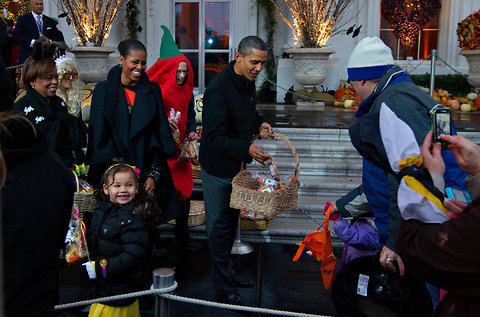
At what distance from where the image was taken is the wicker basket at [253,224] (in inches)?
214

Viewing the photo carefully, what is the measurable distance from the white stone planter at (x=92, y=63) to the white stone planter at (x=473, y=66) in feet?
26.2

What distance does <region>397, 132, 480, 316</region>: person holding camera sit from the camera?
166 cm

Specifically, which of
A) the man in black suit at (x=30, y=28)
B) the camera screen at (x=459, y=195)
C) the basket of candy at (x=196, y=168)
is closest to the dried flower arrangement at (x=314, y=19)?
the man in black suit at (x=30, y=28)

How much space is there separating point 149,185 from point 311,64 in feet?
30.3

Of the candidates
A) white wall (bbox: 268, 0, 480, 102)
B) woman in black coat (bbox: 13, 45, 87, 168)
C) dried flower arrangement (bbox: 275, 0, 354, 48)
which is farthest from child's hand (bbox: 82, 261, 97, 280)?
white wall (bbox: 268, 0, 480, 102)

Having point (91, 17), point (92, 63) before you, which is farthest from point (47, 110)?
point (91, 17)

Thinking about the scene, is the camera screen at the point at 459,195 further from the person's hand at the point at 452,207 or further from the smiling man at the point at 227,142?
the smiling man at the point at 227,142

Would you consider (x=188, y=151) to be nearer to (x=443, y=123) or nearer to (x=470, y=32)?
(x=443, y=123)

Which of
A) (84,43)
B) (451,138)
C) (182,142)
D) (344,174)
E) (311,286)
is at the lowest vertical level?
(311,286)

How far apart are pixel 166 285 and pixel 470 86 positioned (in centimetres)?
1188

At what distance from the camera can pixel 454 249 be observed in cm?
168

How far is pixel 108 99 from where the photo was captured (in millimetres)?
3975

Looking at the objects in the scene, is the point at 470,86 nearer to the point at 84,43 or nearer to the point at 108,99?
the point at 84,43

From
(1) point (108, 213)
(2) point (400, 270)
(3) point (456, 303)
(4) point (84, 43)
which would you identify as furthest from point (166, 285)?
(4) point (84, 43)
